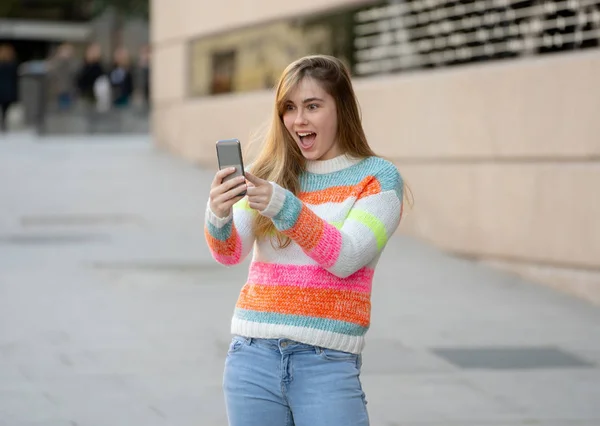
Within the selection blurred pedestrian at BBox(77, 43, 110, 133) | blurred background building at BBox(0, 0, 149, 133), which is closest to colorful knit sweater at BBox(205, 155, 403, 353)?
blurred pedestrian at BBox(77, 43, 110, 133)

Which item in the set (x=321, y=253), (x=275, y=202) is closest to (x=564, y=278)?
(x=321, y=253)

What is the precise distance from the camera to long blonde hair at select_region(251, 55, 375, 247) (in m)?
3.55

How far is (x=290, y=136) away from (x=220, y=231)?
1.15 feet

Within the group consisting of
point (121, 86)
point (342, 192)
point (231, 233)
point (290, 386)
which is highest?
point (342, 192)

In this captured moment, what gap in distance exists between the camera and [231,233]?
3.51 m

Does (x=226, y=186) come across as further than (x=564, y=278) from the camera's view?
No

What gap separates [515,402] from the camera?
21.0ft

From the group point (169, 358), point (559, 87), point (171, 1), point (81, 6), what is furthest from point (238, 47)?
point (81, 6)

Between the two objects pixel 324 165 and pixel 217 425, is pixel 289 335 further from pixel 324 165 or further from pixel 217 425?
pixel 217 425

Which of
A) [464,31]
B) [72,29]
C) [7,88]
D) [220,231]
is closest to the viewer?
[220,231]

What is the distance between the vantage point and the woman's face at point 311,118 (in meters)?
3.54

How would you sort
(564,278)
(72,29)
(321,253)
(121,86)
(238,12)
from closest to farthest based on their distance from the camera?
Result: (321,253)
(564,278)
(238,12)
(121,86)
(72,29)

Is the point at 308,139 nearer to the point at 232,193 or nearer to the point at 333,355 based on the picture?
the point at 232,193

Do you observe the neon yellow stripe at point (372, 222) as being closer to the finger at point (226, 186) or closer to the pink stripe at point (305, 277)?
the pink stripe at point (305, 277)
